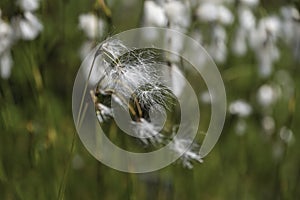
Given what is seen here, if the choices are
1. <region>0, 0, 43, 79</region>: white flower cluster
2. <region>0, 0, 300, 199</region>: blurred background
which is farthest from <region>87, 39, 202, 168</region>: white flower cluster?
<region>0, 0, 43, 79</region>: white flower cluster

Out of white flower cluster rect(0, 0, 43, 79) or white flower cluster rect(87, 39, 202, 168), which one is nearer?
white flower cluster rect(87, 39, 202, 168)

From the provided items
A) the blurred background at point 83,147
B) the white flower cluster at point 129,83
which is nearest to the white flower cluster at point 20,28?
the blurred background at point 83,147

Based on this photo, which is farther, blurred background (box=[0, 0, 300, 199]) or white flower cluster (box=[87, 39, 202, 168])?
blurred background (box=[0, 0, 300, 199])

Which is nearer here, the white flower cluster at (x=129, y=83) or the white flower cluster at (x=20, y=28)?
the white flower cluster at (x=129, y=83)

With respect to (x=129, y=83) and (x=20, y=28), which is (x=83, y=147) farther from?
(x=129, y=83)

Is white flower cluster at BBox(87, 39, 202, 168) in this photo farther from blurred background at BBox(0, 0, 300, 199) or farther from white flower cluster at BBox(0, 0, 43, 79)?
white flower cluster at BBox(0, 0, 43, 79)

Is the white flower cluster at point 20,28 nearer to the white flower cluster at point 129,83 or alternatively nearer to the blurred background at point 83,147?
the blurred background at point 83,147

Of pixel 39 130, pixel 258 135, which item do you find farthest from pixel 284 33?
pixel 39 130
